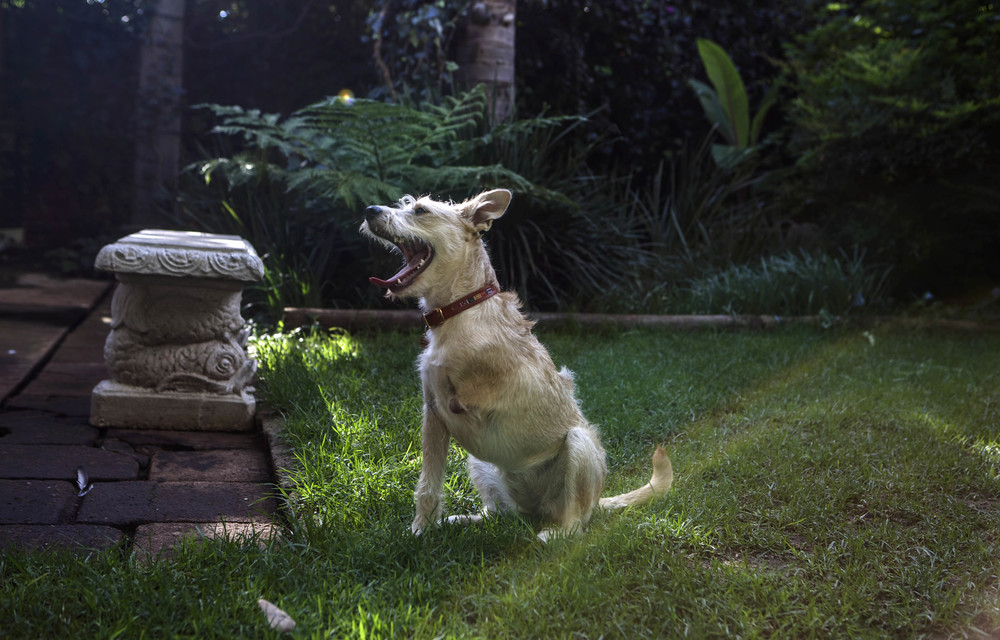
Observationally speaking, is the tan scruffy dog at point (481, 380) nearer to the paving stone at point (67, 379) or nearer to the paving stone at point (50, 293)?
the paving stone at point (67, 379)

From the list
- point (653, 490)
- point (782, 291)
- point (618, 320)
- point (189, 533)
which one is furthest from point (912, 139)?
point (189, 533)

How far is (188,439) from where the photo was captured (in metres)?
4.36

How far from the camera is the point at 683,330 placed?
22.4 feet

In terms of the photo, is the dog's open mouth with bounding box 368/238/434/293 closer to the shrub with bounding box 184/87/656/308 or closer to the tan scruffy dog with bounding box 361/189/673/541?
the tan scruffy dog with bounding box 361/189/673/541

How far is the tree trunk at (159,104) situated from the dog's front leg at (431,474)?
8.40 meters

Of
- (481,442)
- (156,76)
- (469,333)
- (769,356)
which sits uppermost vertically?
(156,76)

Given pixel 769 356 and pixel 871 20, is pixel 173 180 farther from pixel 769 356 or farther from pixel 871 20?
pixel 871 20

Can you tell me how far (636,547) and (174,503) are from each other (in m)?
1.86

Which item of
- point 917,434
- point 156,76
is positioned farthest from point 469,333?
point 156,76

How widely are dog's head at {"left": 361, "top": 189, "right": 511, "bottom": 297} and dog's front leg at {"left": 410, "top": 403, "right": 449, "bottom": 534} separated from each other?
1.53 feet

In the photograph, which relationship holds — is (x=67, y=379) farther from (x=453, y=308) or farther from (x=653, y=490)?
(x=653, y=490)

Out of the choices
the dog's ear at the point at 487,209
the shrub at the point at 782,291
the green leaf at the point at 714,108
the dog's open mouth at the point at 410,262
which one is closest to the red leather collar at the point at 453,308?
the dog's open mouth at the point at 410,262

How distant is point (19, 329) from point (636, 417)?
16.7 ft

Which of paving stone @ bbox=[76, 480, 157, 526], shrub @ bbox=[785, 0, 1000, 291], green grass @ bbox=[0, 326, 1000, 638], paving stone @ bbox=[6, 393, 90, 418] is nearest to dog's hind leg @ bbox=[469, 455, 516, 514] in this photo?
green grass @ bbox=[0, 326, 1000, 638]
